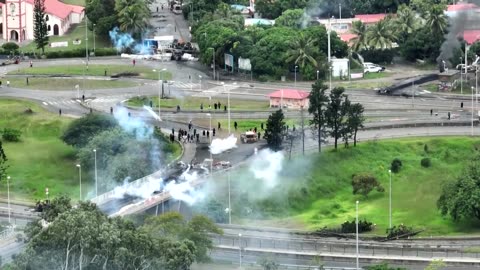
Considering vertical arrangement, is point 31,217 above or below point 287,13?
below

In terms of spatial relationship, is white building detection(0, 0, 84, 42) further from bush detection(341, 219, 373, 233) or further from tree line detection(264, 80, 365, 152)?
bush detection(341, 219, 373, 233)

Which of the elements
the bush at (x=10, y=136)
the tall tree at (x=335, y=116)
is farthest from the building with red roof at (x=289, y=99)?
the bush at (x=10, y=136)

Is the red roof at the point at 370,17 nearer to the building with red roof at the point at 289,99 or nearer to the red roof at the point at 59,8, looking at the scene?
the red roof at the point at 59,8

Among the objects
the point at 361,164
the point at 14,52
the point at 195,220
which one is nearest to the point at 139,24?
the point at 14,52

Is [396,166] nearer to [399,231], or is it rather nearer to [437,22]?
[399,231]

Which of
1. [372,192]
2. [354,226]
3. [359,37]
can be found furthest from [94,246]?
[359,37]

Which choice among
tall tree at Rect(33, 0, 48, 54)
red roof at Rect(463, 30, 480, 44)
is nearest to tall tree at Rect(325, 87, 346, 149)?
red roof at Rect(463, 30, 480, 44)

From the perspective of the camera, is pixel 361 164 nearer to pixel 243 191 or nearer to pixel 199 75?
pixel 243 191
